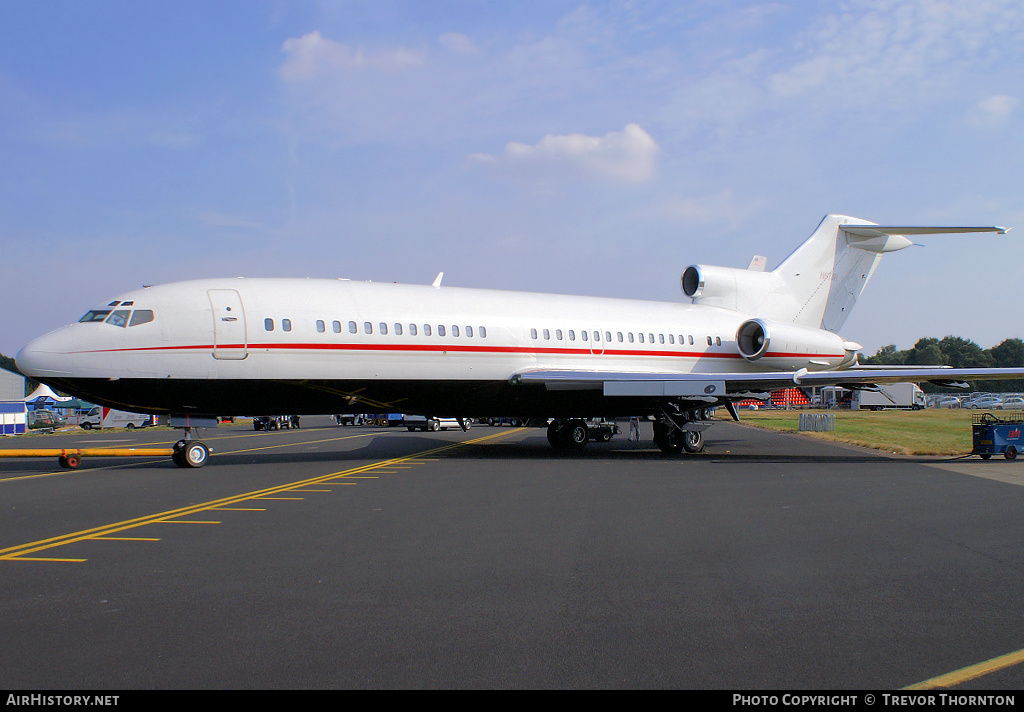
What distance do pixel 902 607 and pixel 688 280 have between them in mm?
19861

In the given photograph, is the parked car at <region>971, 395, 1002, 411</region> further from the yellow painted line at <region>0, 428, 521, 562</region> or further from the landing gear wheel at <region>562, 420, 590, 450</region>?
the yellow painted line at <region>0, 428, 521, 562</region>

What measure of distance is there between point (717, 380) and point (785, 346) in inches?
223

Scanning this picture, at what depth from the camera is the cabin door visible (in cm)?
1520

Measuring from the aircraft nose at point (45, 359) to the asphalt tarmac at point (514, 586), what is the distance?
3.07 meters

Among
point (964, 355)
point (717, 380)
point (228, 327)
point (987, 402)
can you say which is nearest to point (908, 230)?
point (717, 380)

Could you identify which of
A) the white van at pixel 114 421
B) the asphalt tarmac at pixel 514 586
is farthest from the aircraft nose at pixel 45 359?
the white van at pixel 114 421

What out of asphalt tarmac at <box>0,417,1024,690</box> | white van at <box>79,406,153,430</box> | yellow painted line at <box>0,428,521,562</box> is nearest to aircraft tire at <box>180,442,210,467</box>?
asphalt tarmac at <box>0,417,1024,690</box>

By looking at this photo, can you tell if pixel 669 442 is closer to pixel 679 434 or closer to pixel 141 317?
pixel 679 434

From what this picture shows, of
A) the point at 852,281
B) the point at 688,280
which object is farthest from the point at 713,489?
the point at 852,281

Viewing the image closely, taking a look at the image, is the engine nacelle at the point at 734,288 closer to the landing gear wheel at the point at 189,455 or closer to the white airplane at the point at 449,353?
the white airplane at the point at 449,353

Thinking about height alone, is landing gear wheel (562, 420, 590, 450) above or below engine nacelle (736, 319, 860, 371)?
below

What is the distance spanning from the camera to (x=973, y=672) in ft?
13.3

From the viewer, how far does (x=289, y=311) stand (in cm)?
1595

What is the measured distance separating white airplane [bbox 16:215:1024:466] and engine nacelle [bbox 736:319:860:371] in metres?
0.05
